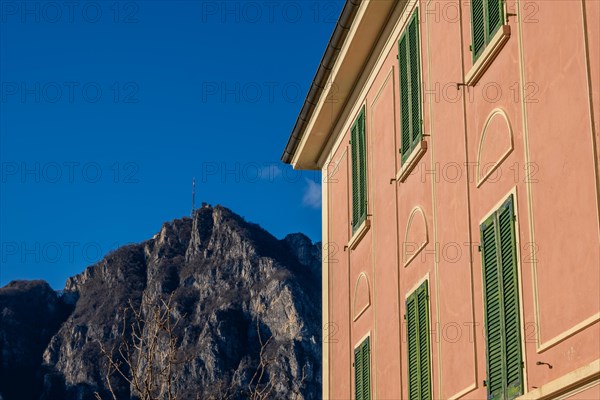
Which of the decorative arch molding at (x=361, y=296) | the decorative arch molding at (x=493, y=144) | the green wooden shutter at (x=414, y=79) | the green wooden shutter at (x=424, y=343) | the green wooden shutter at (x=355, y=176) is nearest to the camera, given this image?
the decorative arch molding at (x=493, y=144)

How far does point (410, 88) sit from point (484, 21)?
236 centimetres

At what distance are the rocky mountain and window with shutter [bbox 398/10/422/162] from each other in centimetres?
11761

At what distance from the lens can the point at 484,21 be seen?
9.38m

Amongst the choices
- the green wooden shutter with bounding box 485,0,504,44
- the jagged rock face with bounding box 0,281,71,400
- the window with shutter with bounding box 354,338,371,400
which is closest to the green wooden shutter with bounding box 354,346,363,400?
the window with shutter with bounding box 354,338,371,400

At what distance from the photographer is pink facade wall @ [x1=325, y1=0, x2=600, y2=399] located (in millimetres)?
7324

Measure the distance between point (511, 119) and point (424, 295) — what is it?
2.72m

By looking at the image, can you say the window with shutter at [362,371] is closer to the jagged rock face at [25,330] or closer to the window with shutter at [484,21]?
the window with shutter at [484,21]

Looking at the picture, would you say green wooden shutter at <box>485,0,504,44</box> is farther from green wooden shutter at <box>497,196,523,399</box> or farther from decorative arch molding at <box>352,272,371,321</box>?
decorative arch molding at <box>352,272,371,321</box>

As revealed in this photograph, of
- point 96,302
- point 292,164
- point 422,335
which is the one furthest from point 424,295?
point 96,302

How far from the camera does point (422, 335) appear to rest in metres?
10.9

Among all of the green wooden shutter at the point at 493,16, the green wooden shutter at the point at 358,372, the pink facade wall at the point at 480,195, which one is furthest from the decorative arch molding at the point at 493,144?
the green wooden shutter at the point at 358,372

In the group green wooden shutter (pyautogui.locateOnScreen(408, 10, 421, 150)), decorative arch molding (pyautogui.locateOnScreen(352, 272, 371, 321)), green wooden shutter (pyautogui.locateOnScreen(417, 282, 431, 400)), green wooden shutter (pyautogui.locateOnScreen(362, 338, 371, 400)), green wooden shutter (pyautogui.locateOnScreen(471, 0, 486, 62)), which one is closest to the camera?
green wooden shutter (pyautogui.locateOnScreen(471, 0, 486, 62))

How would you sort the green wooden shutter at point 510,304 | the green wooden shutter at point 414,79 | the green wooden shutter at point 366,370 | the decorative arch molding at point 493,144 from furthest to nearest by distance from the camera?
the green wooden shutter at point 366,370 → the green wooden shutter at point 414,79 → the decorative arch molding at point 493,144 → the green wooden shutter at point 510,304

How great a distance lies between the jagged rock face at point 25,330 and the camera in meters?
154
